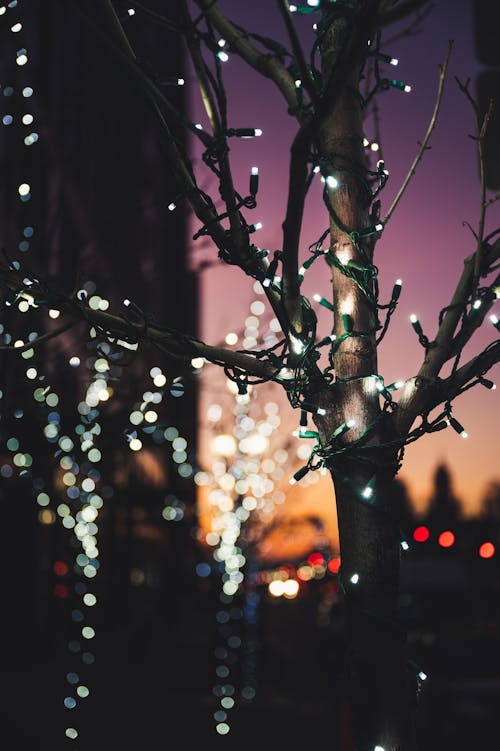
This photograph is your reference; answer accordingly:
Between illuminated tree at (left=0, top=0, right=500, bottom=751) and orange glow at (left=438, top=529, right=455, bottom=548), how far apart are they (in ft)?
7.28

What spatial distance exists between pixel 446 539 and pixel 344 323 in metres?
2.69

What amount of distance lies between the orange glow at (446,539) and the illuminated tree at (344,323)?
2.22 metres

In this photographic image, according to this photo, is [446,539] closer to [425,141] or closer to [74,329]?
[425,141]

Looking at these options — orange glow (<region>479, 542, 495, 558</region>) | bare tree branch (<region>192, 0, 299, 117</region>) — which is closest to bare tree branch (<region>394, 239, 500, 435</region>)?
bare tree branch (<region>192, 0, 299, 117</region>)

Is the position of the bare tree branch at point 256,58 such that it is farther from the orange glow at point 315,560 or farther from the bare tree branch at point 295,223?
the orange glow at point 315,560

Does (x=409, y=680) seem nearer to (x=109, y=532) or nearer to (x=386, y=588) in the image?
(x=386, y=588)

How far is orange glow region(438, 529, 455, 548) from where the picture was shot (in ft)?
15.9

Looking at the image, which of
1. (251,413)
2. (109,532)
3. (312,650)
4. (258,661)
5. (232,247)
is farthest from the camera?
(251,413)

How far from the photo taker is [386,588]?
2.67 m

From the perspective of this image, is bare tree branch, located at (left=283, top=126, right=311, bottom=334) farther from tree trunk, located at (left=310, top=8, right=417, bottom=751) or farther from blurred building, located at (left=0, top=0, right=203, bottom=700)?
blurred building, located at (left=0, top=0, right=203, bottom=700)

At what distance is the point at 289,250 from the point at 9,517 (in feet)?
39.8

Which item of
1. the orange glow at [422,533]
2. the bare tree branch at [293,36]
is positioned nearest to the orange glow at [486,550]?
the orange glow at [422,533]

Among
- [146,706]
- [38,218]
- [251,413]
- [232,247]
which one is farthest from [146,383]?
[251,413]

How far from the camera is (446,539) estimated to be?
4930 mm
